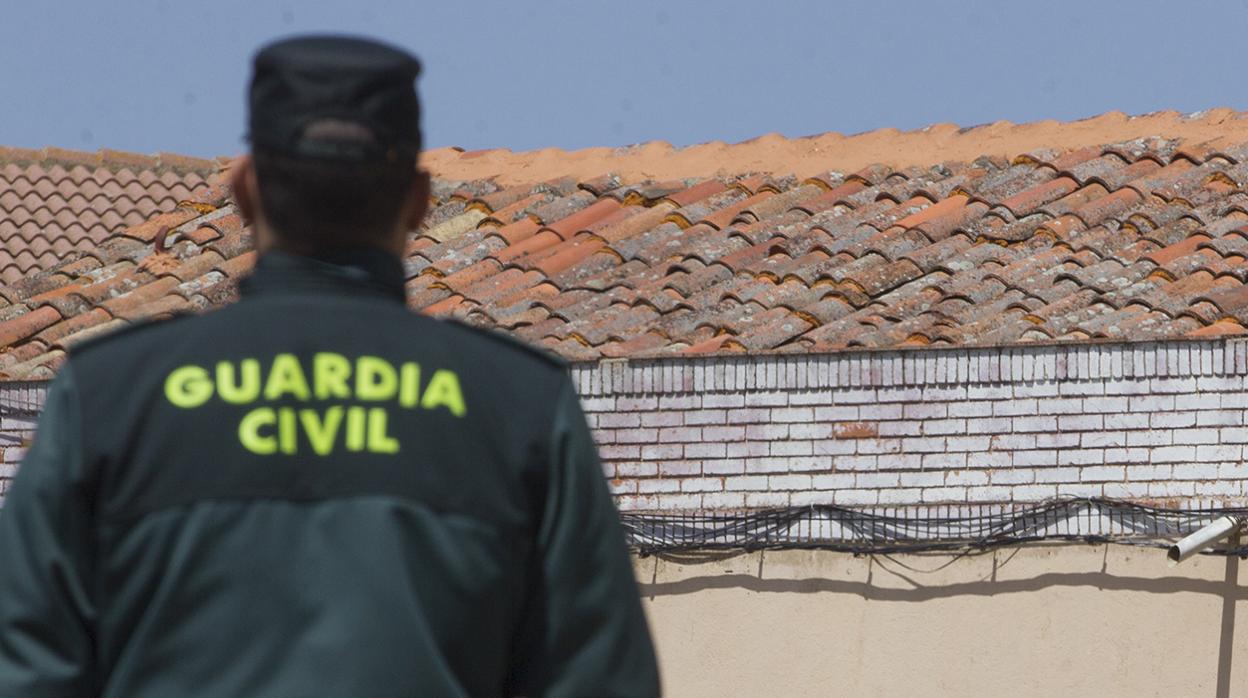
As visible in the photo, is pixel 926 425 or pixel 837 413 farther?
pixel 837 413

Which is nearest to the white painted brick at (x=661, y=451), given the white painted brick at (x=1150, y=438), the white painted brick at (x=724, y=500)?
the white painted brick at (x=724, y=500)

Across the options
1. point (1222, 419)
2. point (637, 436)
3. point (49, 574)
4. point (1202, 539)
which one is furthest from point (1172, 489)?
point (49, 574)

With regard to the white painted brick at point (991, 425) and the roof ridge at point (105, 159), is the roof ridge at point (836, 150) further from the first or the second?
the roof ridge at point (105, 159)

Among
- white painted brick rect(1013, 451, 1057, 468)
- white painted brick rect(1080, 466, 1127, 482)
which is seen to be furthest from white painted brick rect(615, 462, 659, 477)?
white painted brick rect(1080, 466, 1127, 482)

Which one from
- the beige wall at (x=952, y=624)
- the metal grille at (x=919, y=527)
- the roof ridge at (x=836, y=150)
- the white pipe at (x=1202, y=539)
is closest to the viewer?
the white pipe at (x=1202, y=539)

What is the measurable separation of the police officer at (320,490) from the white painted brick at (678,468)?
4.91 meters

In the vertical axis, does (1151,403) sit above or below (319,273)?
below

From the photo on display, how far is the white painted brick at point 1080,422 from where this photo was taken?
665 cm

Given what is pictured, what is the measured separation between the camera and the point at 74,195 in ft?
59.8

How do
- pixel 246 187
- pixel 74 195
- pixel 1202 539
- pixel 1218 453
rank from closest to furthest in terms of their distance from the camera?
pixel 246 187
pixel 1202 539
pixel 1218 453
pixel 74 195

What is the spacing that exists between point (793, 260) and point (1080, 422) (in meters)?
2.23

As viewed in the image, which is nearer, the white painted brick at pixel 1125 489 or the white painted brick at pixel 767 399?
the white painted brick at pixel 1125 489

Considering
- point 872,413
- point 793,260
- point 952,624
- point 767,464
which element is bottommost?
point 952,624

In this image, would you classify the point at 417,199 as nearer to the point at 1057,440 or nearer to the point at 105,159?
the point at 1057,440
